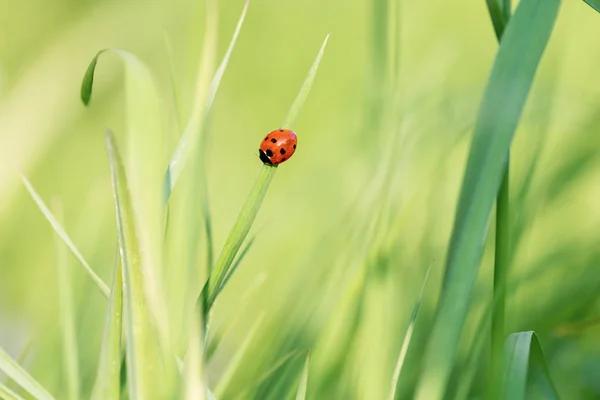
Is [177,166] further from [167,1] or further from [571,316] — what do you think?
[167,1]

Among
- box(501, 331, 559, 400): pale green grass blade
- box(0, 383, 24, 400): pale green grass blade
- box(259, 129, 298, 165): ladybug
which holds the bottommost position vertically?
box(501, 331, 559, 400): pale green grass blade

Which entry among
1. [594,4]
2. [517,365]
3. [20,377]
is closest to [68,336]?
[20,377]

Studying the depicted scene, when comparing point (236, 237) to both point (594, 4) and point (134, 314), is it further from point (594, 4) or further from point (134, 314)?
point (594, 4)

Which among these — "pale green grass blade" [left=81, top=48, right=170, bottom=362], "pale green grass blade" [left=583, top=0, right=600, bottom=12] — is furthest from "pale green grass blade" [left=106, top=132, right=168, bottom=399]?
"pale green grass blade" [left=583, top=0, right=600, bottom=12]

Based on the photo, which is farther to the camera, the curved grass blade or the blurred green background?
the blurred green background

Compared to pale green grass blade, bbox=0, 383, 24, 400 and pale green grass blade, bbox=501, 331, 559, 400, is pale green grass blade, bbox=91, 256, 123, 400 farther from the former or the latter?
pale green grass blade, bbox=501, 331, 559, 400

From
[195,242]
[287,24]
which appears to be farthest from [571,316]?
[287,24]
